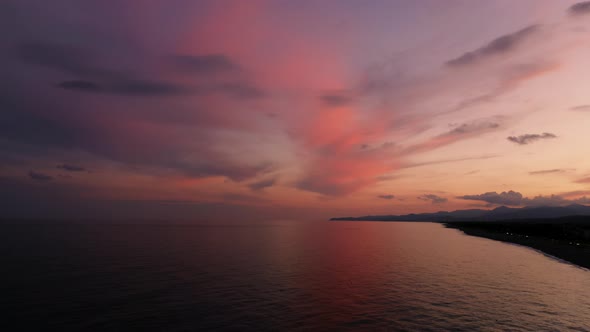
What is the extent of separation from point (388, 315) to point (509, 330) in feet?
28.8

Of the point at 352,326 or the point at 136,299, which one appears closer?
the point at 352,326

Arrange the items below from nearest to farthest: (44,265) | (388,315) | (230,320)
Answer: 1. (230,320)
2. (388,315)
3. (44,265)

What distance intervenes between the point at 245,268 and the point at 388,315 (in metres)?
28.8

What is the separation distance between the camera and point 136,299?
32.8m

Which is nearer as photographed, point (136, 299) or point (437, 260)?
point (136, 299)

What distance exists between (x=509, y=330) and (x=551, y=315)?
7.18 metres

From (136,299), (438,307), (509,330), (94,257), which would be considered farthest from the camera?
(94,257)

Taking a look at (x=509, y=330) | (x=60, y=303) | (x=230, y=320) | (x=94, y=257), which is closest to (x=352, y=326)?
(x=230, y=320)

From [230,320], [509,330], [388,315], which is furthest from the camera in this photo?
[388,315]

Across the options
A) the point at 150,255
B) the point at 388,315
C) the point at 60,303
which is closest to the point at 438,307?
the point at 388,315

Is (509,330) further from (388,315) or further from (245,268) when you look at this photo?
(245,268)

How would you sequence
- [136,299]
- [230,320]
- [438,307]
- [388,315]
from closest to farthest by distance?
[230,320], [388,315], [438,307], [136,299]

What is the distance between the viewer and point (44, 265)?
51969 mm

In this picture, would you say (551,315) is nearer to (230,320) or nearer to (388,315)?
(388,315)
